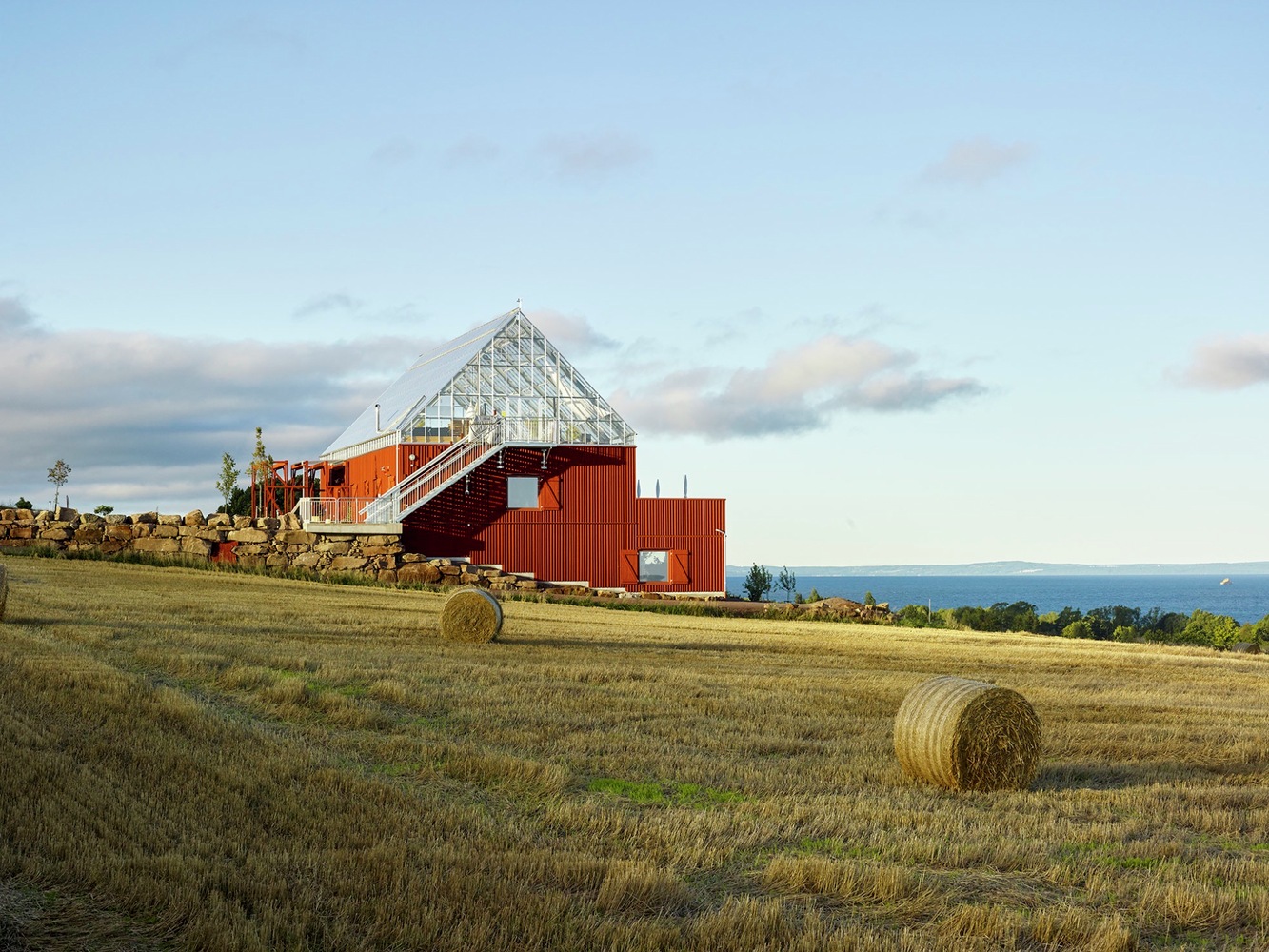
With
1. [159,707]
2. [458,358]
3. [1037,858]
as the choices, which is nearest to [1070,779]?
[1037,858]

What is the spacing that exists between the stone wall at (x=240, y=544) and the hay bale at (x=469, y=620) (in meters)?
19.1

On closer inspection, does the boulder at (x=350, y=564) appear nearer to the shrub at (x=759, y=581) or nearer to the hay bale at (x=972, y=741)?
the shrub at (x=759, y=581)

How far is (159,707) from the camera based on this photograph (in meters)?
12.3

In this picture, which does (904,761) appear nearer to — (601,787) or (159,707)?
(601,787)

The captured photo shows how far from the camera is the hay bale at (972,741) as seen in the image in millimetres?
11039

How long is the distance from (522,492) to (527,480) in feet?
1.66

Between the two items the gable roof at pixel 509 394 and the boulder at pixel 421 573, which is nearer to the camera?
the boulder at pixel 421 573

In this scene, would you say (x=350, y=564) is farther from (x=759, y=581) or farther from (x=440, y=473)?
(x=759, y=581)

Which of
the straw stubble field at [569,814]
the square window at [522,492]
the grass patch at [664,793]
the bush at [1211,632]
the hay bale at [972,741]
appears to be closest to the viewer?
the straw stubble field at [569,814]

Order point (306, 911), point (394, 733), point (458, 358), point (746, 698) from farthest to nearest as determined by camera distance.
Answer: point (458, 358)
point (746, 698)
point (394, 733)
point (306, 911)

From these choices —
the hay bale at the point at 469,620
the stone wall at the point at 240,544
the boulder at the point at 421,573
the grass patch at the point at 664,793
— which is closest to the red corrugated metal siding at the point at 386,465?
the stone wall at the point at 240,544

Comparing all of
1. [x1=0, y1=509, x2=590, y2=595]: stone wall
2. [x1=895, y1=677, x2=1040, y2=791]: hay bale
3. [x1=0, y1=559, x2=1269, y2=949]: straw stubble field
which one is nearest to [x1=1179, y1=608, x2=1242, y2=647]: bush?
[x1=0, y1=509, x2=590, y2=595]: stone wall

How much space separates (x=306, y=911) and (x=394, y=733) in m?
5.50

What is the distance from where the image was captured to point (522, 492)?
46.8m
